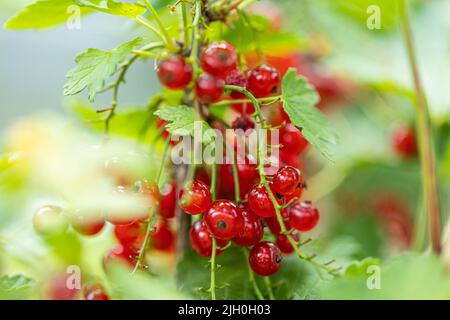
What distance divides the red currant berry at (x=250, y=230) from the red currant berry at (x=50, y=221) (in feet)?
0.67

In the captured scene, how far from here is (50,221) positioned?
0.63m

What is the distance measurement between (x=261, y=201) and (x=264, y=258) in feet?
0.20

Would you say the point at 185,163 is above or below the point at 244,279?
above

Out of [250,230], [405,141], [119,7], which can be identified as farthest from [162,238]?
[405,141]

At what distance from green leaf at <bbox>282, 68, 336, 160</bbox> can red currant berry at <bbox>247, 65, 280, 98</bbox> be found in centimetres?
2

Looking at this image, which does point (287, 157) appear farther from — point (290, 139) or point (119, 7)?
point (119, 7)

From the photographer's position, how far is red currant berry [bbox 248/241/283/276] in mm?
562

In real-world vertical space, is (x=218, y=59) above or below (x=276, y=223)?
above

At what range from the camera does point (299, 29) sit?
138 centimetres

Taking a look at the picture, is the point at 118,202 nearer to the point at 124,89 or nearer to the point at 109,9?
the point at 109,9

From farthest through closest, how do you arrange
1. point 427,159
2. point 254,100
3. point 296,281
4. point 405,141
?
point 405,141 < point 427,159 < point 296,281 < point 254,100

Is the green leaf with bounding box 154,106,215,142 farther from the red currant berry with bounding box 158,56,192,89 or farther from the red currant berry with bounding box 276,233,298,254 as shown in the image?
the red currant berry with bounding box 276,233,298,254
